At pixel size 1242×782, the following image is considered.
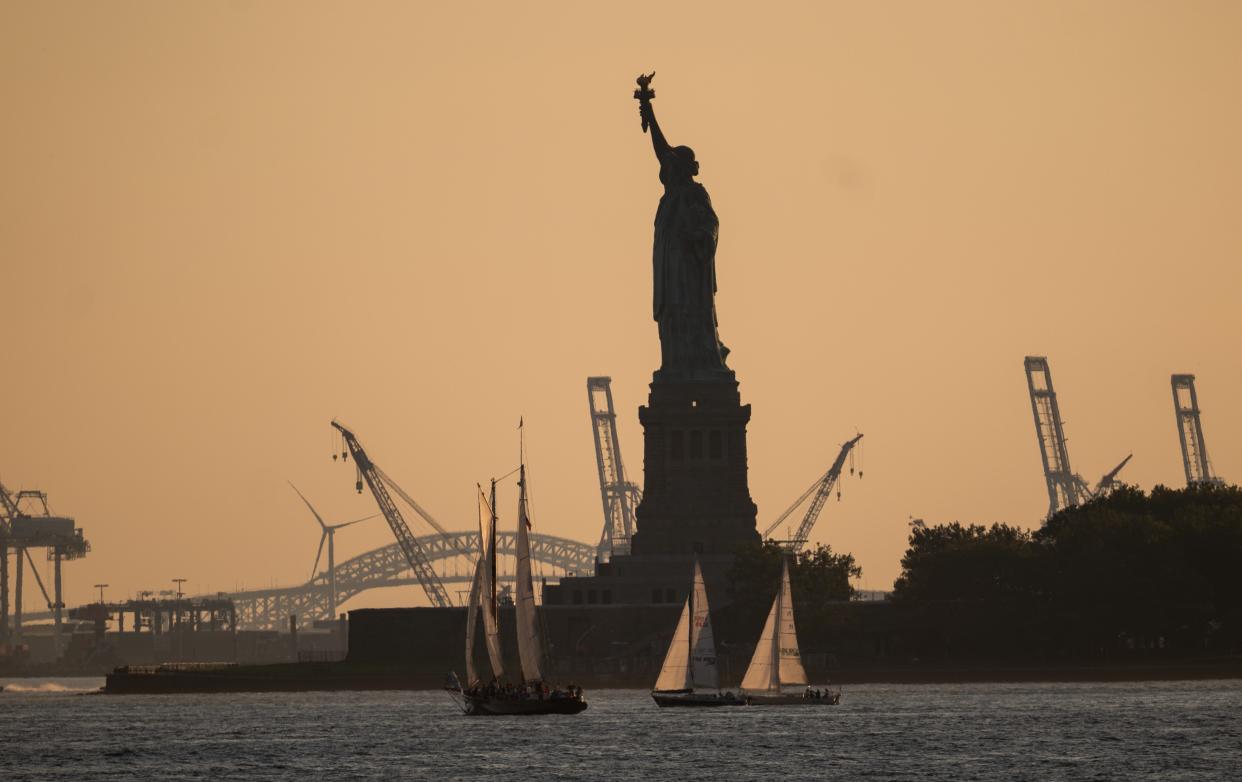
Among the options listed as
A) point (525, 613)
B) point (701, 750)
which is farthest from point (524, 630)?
point (701, 750)

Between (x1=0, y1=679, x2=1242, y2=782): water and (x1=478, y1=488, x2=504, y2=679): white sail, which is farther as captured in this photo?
(x1=478, y1=488, x2=504, y2=679): white sail

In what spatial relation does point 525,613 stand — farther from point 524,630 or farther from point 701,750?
point 701,750

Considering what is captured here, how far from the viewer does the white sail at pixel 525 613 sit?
19425cm

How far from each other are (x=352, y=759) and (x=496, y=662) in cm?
2850

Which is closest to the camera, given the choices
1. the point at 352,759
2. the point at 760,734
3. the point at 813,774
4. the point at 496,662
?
the point at 813,774

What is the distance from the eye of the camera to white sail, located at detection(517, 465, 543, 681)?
19425cm

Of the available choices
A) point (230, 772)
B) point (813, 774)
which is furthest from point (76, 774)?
point (813, 774)

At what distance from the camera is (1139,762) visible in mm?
159250

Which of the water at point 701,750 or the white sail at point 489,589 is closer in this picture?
the water at point 701,750

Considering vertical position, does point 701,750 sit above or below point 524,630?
below

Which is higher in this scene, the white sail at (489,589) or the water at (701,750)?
the white sail at (489,589)

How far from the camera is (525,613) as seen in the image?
194625mm

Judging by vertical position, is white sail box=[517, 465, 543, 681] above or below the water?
above

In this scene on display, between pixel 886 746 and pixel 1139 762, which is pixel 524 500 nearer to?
pixel 886 746
